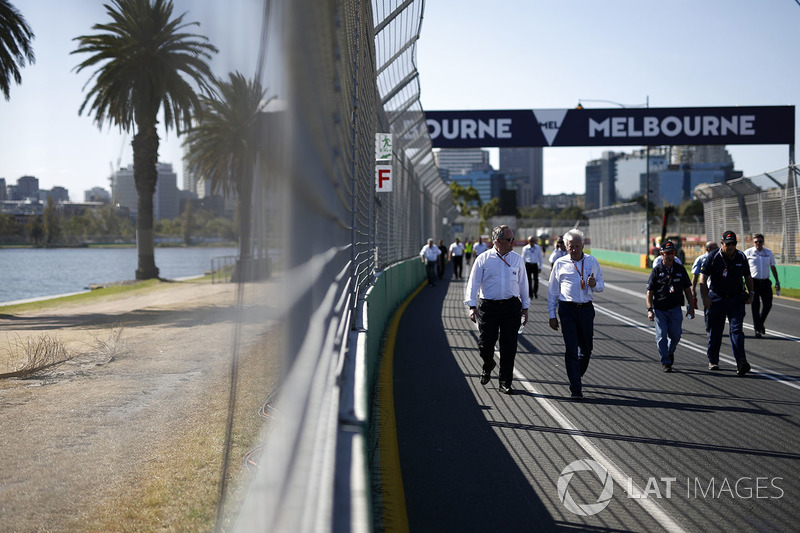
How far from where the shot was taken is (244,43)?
6.10ft

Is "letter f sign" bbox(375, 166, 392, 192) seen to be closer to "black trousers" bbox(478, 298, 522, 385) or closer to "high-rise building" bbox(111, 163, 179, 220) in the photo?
"black trousers" bbox(478, 298, 522, 385)

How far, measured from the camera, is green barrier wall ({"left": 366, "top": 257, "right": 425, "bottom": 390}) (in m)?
9.31

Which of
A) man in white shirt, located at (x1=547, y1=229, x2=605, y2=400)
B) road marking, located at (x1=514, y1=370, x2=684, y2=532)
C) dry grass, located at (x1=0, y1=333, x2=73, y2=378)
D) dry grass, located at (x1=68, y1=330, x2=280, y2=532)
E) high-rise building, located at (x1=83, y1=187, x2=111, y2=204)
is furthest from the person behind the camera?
man in white shirt, located at (x1=547, y1=229, x2=605, y2=400)

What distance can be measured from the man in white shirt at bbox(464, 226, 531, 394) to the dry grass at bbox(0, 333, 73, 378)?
19.7 feet

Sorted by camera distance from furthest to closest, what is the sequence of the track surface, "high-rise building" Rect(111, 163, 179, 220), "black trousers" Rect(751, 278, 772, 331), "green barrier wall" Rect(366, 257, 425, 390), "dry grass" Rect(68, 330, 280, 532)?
"black trousers" Rect(751, 278, 772, 331), "green barrier wall" Rect(366, 257, 425, 390), the track surface, "dry grass" Rect(68, 330, 280, 532), "high-rise building" Rect(111, 163, 179, 220)

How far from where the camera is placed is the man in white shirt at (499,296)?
26.7 ft

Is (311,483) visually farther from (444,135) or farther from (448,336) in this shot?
(444,135)

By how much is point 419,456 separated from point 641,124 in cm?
2554

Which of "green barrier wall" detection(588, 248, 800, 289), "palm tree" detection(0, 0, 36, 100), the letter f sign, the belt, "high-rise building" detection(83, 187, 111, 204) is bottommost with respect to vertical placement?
"green barrier wall" detection(588, 248, 800, 289)

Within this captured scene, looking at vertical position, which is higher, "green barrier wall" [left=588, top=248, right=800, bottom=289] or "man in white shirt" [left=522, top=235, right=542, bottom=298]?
"man in white shirt" [left=522, top=235, right=542, bottom=298]

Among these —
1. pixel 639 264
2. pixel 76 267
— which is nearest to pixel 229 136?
pixel 76 267

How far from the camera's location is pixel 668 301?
9227 mm

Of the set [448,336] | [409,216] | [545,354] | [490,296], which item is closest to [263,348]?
[490,296]

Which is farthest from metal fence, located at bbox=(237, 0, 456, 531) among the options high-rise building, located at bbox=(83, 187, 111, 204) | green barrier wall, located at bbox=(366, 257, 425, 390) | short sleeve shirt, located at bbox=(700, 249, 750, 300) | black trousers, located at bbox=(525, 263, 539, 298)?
black trousers, located at bbox=(525, 263, 539, 298)
